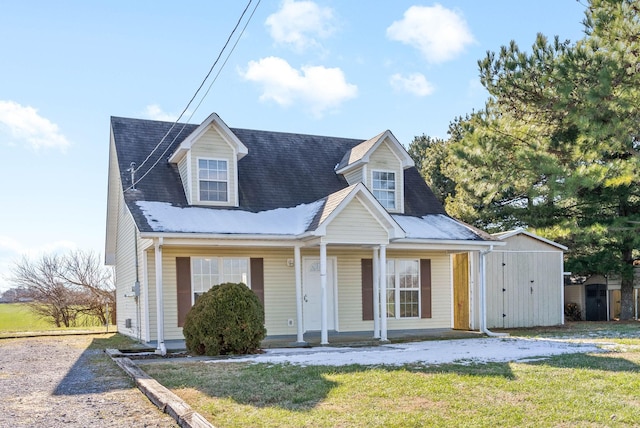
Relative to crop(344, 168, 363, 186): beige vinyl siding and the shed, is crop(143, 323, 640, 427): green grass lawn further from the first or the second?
crop(344, 168, 363, 186): beige vinyl siding

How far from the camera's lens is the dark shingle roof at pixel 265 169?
1511 cm

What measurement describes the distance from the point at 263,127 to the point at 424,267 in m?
6.63

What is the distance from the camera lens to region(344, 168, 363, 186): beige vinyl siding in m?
16.8

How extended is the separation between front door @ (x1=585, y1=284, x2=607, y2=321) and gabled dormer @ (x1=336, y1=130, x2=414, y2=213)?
31.6 feet

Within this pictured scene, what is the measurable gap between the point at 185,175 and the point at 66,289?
1799 centimetres

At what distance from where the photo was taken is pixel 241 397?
670 cm

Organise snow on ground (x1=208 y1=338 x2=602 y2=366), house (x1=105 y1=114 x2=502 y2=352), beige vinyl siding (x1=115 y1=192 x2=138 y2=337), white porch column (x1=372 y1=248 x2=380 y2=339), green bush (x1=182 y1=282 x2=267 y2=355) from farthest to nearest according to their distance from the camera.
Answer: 1. beige vinyl siding (x1=115 y1=192 x2=138 y2=337)
2. white porch column (x1=372 y1=248 x2=380 y2=339)
3. house (x1=105 y1=114 x2=502 y2=352)
4. green bush (x1=182 y1=282 x2=267 y2=355)
5. snow on ground (x1=208 y1=338 x2=602 y2=366)

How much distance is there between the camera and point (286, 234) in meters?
→ 13.7

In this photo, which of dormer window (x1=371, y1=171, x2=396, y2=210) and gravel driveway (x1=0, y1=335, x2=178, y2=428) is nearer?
gravel driveway (x1=0, y1=335, x2=178, y2=428)

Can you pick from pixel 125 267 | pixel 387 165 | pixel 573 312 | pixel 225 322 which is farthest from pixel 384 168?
pixel 573 312

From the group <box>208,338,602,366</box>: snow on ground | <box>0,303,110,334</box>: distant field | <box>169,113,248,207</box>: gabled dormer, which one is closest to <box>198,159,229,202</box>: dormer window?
<box>169,113,248,207</box>: gabled dormer

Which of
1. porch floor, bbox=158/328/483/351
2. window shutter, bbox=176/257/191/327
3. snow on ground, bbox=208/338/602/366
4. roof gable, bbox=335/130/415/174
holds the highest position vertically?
roof gable, bbox=335/130/415/174

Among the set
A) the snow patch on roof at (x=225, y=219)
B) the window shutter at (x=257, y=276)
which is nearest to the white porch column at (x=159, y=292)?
the snow patch on roof at (x=225, y=219)

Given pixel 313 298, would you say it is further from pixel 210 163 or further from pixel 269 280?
pixel 210 163
